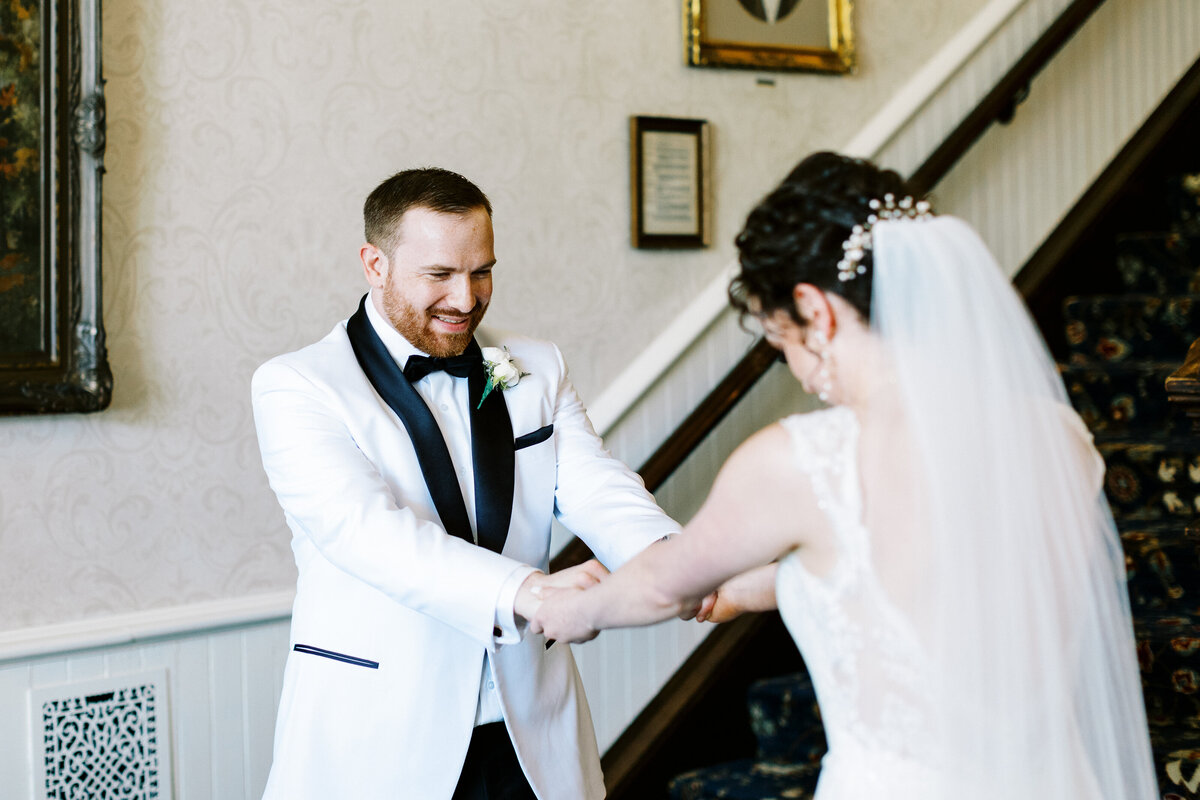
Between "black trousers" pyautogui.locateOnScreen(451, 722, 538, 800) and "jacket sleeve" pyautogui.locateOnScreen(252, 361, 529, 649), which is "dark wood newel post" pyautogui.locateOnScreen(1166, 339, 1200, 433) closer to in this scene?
"jacket sleeve" pyautogui.locateOnScreen(252, 361, 529, 649)

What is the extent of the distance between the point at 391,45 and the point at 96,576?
60.4 inches

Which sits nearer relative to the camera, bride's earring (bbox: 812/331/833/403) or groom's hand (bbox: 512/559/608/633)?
bride's earring (bbox: 812/331/833/403)

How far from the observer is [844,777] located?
1638 mm

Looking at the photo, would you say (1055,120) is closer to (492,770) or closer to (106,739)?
(492,770)

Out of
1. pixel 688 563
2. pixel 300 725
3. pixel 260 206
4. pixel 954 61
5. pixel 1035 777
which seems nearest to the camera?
pixel 1035 777

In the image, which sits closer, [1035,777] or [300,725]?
[1035,777]

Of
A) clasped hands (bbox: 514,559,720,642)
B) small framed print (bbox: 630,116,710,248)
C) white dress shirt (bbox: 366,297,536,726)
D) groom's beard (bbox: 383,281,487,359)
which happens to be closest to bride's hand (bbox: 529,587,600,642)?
clasped hands (bbox: 514,559,720,642)

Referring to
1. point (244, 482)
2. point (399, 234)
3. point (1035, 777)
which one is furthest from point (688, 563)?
point (244, 482)

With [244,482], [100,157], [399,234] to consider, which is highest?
[100,157]

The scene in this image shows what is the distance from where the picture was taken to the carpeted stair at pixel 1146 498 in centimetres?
307

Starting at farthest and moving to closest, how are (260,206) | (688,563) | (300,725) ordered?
(260,206) < (300,725) < (688,563)

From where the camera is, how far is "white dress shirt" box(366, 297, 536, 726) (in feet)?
7.20

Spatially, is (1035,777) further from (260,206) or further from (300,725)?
(260,206)

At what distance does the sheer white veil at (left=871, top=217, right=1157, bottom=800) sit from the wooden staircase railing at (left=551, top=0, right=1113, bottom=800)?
1.81 metres
